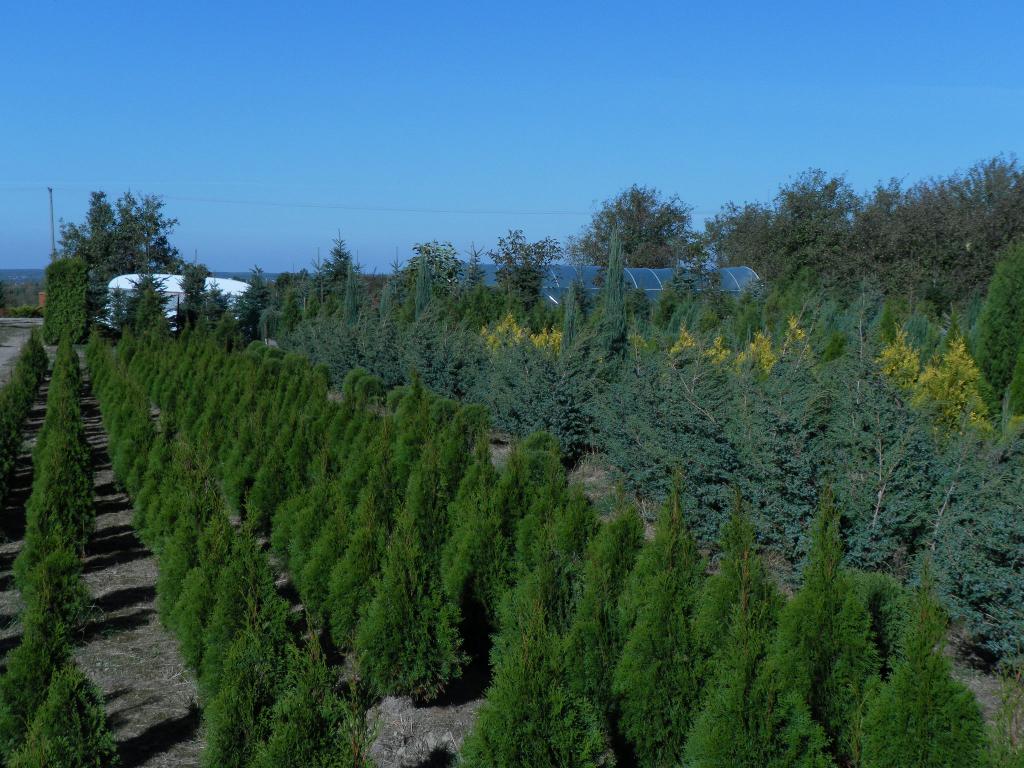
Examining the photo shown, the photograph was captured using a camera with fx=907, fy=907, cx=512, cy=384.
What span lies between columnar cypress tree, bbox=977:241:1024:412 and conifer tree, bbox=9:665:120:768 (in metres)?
13.8

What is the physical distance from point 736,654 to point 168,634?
4.12m

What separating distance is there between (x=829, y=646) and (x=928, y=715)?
30.1 inches

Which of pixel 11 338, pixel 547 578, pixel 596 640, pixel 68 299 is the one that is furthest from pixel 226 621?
pixel 11 338

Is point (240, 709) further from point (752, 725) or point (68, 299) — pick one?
point (68, 299)

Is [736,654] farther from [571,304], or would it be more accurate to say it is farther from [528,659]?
[571,304]

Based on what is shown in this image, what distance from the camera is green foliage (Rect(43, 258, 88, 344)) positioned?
95.6 feet

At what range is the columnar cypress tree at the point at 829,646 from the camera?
4262mm

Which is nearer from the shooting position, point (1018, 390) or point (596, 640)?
point (596, 640)

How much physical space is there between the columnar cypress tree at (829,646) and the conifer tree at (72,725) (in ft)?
10.1

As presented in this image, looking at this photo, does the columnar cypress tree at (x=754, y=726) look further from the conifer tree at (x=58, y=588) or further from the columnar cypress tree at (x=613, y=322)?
the columnar cypress tree at (x=613, y=322)

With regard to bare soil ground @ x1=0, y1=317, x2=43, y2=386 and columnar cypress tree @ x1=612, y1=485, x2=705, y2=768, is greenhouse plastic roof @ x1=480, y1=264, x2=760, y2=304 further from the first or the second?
columnar cypress tree @ x1=612, y1=485, x2=705, y2=768

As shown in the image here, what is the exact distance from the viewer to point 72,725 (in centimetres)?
392

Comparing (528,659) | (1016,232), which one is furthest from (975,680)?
(1016,232)

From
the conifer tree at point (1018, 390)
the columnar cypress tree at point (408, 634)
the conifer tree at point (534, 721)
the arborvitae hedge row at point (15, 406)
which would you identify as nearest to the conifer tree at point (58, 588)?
the columnar cypress tree at point (408, 634)
